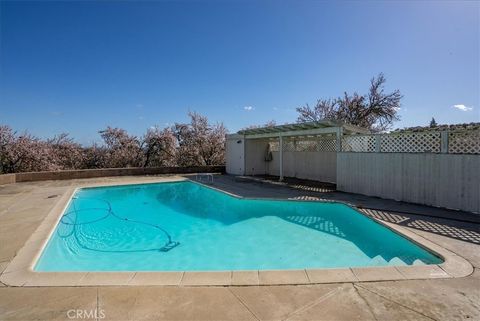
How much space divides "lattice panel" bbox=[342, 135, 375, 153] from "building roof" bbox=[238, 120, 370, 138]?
48 cm

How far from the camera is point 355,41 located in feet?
35.2

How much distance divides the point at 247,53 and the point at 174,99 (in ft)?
31.9

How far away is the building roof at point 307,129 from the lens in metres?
9.70

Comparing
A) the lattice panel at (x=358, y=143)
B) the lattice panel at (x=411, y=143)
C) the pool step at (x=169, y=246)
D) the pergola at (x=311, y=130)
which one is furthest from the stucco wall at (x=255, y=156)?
the pool step at (x=169, y=246)

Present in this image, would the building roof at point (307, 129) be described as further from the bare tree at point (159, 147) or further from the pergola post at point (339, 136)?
the bare tree at point (159, 147)

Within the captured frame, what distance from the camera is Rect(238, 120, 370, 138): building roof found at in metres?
9.70

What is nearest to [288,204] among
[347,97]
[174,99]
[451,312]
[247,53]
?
[451,312]

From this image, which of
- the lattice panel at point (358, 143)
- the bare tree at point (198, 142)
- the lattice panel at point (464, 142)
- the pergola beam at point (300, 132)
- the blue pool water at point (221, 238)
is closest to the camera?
the blue pool water at point (221, 238)

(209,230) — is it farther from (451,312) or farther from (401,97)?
(401,97)

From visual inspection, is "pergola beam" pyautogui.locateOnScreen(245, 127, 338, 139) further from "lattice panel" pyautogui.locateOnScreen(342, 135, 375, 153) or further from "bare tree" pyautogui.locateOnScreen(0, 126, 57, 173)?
"bare tree" pyautogui.locateOnScreen(0, 126, 57, 173)

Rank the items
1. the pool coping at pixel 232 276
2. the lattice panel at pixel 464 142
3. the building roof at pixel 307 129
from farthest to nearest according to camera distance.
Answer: the building roof at pixel 307 129 → the lattice panel at pixel 464 142 → the pool coping at pixel 232 276

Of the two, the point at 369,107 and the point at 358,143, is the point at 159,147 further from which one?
the point at 369,107

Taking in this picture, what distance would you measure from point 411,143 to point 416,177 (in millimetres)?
975

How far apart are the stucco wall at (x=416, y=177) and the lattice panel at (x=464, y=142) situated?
16cm
